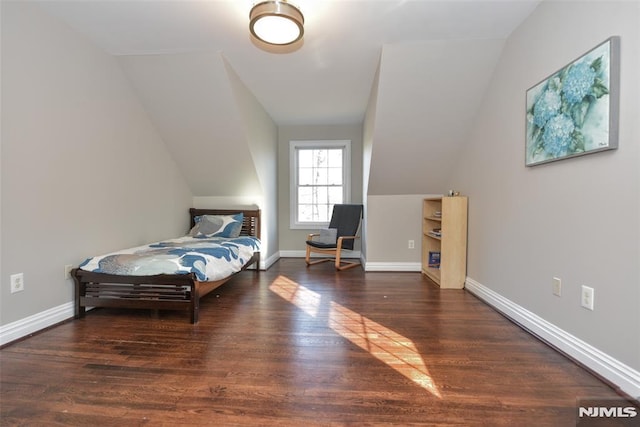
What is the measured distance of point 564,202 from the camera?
5.98 ft

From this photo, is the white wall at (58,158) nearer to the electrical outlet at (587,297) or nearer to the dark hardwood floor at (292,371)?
the dark hardwood floor at (292,371)

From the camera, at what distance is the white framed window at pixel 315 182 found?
5172 millimetres

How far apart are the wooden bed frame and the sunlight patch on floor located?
0.91 m

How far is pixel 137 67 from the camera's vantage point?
2.90 m

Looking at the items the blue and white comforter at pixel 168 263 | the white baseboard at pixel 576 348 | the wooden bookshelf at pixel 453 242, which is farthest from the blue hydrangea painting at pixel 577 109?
the blue and white comforter at pixel 168 263

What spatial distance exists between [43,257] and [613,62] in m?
3.65

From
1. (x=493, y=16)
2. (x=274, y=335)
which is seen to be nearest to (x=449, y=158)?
(x=493, y=16)

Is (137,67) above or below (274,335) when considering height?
above

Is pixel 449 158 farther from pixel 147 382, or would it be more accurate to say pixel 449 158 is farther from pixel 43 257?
pixel 43 257

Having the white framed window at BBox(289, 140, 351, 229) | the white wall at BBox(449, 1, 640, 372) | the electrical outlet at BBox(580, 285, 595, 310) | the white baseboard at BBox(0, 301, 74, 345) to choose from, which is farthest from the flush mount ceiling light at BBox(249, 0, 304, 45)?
the white framed window at BBox(289, 140, 351, 229)

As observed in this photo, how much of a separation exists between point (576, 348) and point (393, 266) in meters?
2.43

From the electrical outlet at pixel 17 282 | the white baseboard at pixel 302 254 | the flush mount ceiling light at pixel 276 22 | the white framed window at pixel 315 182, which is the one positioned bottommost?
the white baseboard at pixel 302 254

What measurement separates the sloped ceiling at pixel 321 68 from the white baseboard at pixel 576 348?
5.97 ft

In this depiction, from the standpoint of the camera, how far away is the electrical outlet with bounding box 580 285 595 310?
1626 millimetres
